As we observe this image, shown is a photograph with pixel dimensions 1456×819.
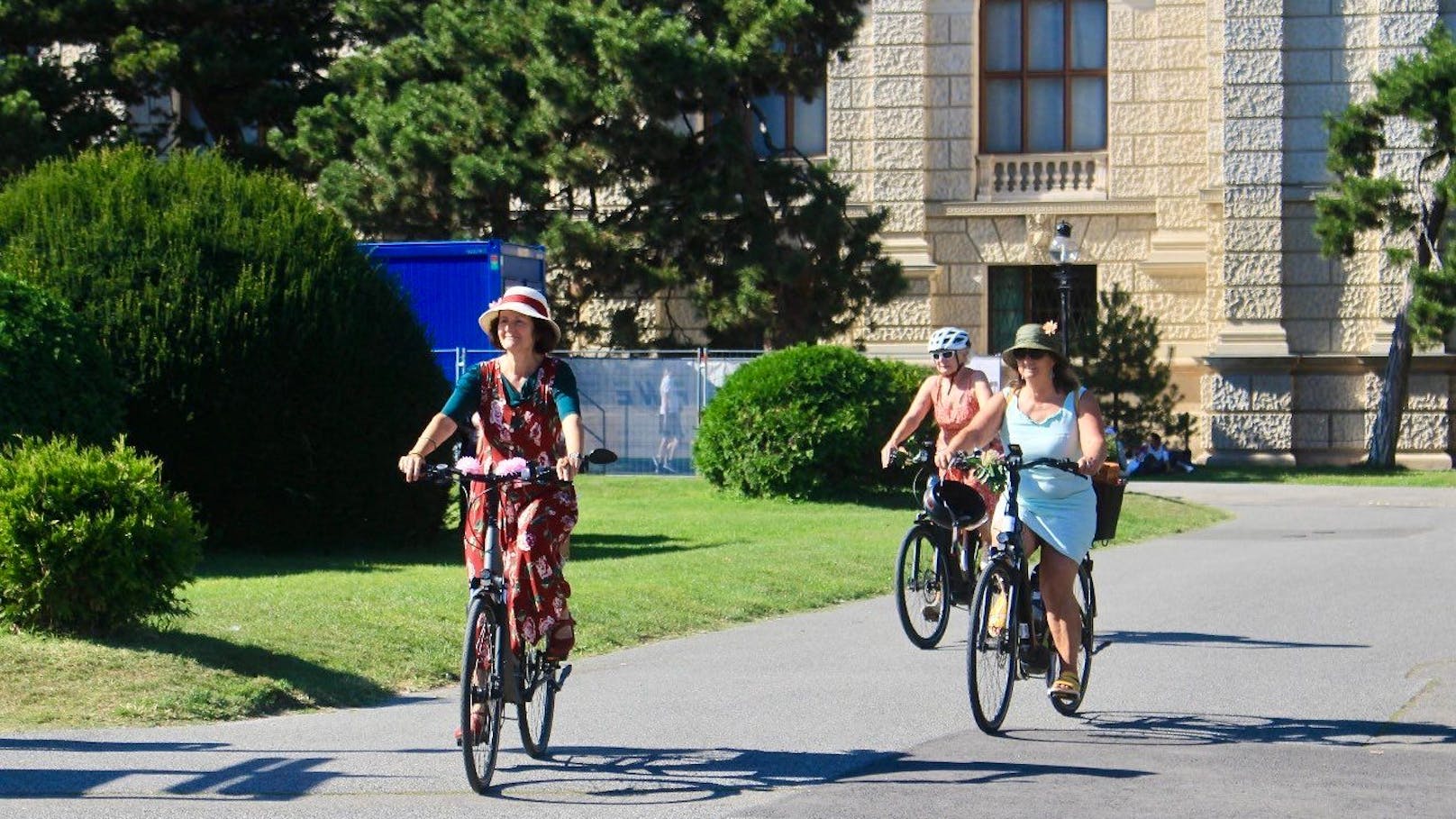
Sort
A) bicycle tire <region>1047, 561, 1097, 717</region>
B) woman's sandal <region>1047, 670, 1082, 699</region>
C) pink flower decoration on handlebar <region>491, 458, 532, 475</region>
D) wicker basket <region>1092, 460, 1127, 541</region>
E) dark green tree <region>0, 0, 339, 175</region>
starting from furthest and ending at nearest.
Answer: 1. dark green tree <region>0, 0, 339, 175</region>
2. wicker basket <region>1092, 460, 1127, 541</region>
3. bicycle tire <region>1047, 561, 1097, 717</region>
4. woman's sandal <region>1047, 670, 1082, 699</region>
5. pink flower decoration on handlebar <region>491, 458, 532, 475</region>

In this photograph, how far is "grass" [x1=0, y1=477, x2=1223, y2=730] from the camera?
1055 cm

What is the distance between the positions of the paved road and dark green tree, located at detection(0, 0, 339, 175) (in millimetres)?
21505

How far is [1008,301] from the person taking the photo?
126 ft

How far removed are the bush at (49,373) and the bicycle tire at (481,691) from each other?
6.95m

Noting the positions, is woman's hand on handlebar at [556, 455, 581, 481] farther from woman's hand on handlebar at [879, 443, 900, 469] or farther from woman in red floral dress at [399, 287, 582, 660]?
woman's hand on handlebar at [879, 443, 900, 469]

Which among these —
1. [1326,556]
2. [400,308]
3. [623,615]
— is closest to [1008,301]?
[1326,556]

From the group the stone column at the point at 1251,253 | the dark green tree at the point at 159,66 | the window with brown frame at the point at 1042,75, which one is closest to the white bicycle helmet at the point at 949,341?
the dark green tree at the point at 159,66

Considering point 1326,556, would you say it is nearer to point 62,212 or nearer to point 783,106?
point 62,212

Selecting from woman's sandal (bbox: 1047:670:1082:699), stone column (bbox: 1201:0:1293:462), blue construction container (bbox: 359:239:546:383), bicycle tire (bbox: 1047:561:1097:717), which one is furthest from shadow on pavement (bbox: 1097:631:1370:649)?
stone column (bbox: 1201:0:1293:462)

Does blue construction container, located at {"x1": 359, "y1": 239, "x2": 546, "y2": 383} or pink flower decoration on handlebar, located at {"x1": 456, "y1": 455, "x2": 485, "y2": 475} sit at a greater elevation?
blue construction container, located at {"x1": 359, "y1": 239, "x2": 546, "y2": 383}

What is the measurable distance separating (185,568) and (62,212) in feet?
22.2

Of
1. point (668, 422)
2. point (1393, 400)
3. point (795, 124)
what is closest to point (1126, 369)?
point (1393, 400)

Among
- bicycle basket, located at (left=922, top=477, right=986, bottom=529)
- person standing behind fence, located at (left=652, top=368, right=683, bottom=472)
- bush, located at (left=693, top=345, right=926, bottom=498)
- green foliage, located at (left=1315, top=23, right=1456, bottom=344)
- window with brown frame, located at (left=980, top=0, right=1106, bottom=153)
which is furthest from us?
window with brown frame, located at (left=980, top=0, right=1106, bottom=153)

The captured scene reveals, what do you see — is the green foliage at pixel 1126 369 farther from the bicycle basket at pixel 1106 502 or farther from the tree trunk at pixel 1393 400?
the bicycle basket at pixel 1106 502
